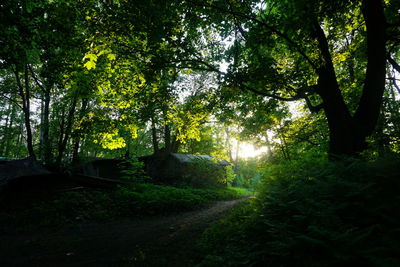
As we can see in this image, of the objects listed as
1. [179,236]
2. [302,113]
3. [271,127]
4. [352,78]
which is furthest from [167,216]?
[352,78]

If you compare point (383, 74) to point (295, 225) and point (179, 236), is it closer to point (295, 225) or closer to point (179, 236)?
point (295, 225)

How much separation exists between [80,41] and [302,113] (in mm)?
13091

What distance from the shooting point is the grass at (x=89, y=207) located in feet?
22.1

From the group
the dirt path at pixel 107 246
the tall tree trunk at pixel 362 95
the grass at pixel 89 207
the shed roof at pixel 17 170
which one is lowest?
the dirt path at pixel 107 246

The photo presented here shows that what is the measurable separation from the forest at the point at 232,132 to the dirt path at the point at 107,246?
5 cm

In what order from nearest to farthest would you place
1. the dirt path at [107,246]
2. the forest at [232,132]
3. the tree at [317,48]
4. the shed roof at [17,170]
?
the forest at [232,132] < the dirt path at [107,246] < the tree at [317,48] < the shed roof at [17,170]

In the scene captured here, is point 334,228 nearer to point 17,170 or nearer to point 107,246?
point 107,246

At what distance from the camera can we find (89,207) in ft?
27.2

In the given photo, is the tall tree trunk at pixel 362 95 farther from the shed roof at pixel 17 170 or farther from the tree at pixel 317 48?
the shed roof at pixel 17 170

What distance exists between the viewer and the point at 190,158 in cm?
2320

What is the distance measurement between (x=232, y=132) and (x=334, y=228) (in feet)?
32.6

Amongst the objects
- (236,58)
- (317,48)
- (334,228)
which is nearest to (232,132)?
(236,58)

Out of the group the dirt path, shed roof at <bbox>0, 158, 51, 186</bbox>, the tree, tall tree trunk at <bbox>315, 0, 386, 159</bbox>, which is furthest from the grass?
tall tree trunk at <bbox>315, 0, 386, 159</bbox>

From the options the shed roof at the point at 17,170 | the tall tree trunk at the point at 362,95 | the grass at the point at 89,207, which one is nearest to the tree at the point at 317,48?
the tall tree trunk at the point at 362,95
